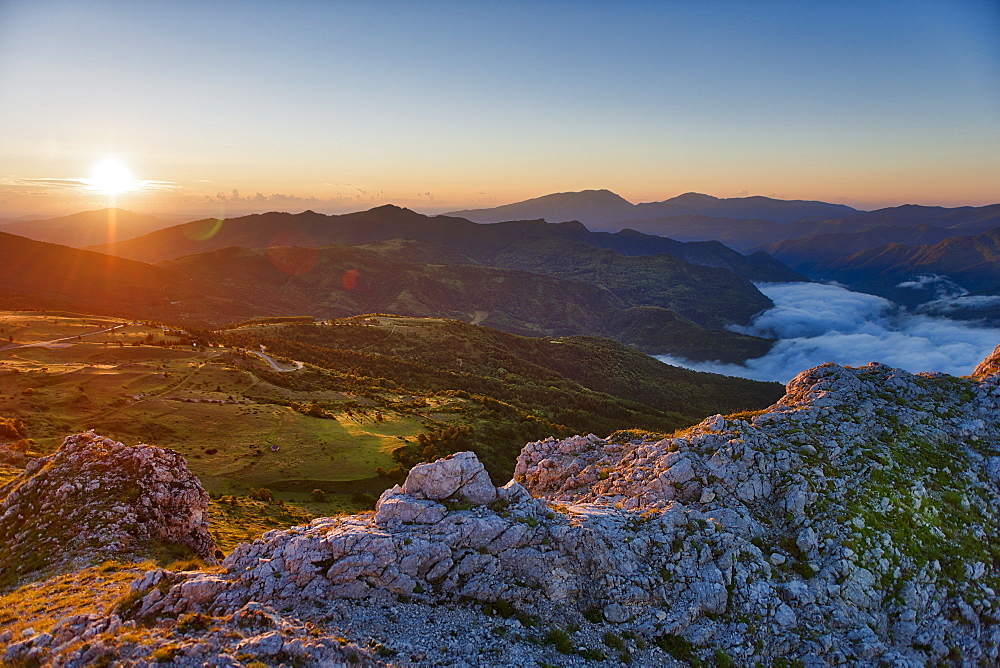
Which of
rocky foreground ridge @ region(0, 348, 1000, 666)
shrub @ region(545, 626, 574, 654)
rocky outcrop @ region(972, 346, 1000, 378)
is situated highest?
rocky outcrop @ region(972, 346, 1000, 378)

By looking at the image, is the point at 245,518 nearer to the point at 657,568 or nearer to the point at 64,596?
the point at 64,596

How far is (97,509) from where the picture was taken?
23.4m

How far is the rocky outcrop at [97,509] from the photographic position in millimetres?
21422

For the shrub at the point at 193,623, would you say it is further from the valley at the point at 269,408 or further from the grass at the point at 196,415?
the grass at the point at 196,415

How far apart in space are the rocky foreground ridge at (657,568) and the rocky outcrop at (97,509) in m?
7.91

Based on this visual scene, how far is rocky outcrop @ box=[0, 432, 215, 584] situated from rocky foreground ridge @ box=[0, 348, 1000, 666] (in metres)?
7.91

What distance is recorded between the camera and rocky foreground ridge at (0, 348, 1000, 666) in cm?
1611

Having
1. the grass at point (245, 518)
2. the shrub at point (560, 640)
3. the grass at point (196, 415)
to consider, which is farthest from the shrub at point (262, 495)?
the shrub at point (560, 640)

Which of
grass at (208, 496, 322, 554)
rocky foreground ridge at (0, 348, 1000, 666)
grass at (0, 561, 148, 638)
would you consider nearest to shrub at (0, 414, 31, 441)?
grass at (208, 496, 322, 554)

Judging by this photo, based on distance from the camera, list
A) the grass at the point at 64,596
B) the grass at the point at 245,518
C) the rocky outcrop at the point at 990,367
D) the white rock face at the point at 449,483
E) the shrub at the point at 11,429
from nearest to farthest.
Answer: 1. the grass at the point at 64,596
2. the white rock face at the point at 449,483
3. the grass at the point at 245,518
4. the rocky outcrop at the point at 990,367
5. the shrub at the point at 11,429

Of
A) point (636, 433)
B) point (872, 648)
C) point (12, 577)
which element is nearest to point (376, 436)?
point (636, 433)

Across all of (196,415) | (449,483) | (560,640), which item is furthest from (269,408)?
(560,640)

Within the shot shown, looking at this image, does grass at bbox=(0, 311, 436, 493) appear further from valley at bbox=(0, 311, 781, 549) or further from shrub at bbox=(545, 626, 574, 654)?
shrub at bbox=(545, 626, 574, 654)

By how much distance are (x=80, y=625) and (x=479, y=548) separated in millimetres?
13894
